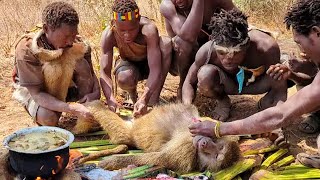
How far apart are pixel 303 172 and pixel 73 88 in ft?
7.54

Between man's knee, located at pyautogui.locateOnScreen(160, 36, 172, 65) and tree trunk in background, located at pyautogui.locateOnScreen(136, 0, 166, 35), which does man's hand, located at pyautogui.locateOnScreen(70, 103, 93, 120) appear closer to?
man's knee, located at pyautogui.locateOnScreen(160, 36, 172, 65)

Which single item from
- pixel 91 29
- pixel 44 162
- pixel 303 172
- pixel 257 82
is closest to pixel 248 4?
pixel 91 29

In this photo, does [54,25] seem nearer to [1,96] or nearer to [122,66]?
[122,66]

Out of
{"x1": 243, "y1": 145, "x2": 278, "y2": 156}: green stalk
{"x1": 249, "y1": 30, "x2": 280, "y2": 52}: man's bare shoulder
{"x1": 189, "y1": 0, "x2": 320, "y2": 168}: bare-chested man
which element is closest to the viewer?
{"x1": 189, "y1": 0, "x2": 320, "y2": 168}: bare-chested man

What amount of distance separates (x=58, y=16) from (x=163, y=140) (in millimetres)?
1377

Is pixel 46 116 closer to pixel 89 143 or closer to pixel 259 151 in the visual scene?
pixel 89 143

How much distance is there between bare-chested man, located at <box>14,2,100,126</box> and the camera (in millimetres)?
4203

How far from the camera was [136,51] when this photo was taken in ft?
16.2

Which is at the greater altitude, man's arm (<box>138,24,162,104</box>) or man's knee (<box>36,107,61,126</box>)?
man's arm (<box>138,24,162,104</box>)

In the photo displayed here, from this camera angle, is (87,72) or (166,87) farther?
(166,87)

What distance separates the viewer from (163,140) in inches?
157

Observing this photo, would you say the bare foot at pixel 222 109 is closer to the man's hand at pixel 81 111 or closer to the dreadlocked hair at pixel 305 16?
the man's hand at pixel 81 111

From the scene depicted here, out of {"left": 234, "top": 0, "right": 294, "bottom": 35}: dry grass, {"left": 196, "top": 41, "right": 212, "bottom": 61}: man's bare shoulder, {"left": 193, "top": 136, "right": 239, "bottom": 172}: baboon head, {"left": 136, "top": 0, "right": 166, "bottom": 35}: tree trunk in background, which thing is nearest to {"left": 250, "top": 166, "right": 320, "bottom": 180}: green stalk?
{"left": 193, "top": 136, "right": 239, "bottom": 172}: baboon head

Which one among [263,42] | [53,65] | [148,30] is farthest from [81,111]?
[263,42]
